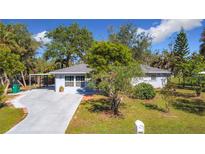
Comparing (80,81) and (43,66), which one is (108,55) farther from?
(43,66)

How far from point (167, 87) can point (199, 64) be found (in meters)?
9.45

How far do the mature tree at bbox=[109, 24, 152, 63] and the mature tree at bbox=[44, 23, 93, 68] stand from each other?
585 cm

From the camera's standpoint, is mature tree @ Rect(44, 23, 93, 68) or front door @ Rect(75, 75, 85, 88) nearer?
front door @ Rect(75, 75, 85, 88)

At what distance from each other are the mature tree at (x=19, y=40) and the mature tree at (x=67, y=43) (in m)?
3.79

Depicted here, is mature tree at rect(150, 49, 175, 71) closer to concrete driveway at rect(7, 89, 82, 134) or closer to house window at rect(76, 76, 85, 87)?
house window at rect(76, 76, 85, 87)

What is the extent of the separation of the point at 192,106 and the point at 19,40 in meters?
23.4

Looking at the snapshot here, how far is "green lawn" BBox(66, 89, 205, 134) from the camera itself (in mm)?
10167

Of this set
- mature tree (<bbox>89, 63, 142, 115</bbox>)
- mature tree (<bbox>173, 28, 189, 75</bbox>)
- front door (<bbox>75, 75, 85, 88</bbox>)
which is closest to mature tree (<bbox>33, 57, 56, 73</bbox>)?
front door (<bbox>75, 75, 85, 88</bbox>)

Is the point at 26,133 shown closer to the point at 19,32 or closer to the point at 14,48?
the point at 14,48

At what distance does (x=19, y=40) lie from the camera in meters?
28.8
